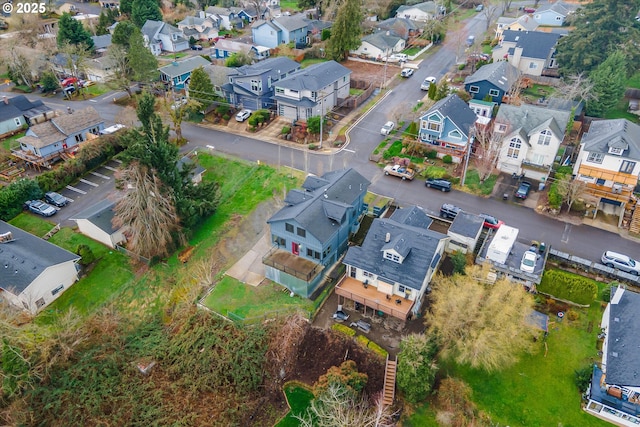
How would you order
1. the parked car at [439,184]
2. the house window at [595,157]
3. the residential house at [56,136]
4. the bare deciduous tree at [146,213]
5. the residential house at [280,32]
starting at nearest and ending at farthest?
the bare deciduous tree at [146,213] < the house window at [595,157] < the parked car at [439,184] < the residential house at [56,136] < the residential house at [280,32]

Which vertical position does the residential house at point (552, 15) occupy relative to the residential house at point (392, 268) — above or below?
above

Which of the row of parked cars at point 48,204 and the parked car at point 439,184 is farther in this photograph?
the parked car at point 439,184

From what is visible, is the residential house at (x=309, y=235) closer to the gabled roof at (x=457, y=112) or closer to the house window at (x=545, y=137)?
the gabled roof at (x=457, y=112)

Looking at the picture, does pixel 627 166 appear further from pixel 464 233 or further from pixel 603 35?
pixel 603 35

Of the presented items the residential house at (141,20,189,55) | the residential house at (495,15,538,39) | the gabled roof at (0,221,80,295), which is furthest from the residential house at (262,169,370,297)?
the residential house at (141,20,189,55)

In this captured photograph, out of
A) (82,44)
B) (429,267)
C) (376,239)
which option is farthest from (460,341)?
(82,44)

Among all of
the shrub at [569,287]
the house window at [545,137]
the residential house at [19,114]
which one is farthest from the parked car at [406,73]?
the residential house at [19,114]

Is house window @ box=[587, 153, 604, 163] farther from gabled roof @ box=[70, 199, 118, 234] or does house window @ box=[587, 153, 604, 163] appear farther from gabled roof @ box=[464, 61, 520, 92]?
gabled roof @ box=[70, 199, 118, 234]
